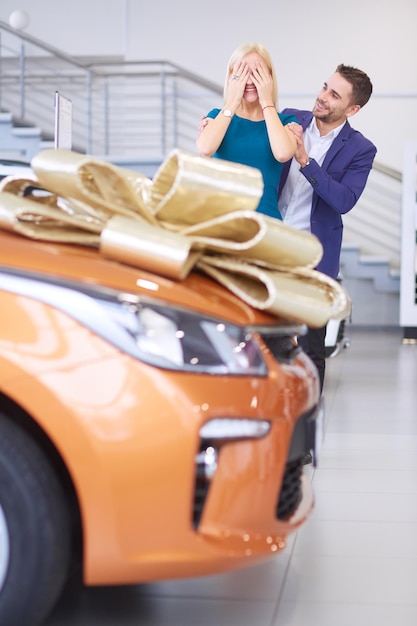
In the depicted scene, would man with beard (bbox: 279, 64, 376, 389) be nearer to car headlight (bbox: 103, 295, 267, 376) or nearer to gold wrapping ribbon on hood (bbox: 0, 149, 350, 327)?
gold wrapping ribbon on hood (bbox: 0, 149, 350, 327)

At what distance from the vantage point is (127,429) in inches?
72.3

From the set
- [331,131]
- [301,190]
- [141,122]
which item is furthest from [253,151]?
[141,122]

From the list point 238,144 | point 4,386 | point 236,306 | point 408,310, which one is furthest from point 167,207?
point 408,310

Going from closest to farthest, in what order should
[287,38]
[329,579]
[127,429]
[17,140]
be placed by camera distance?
1. [127,429]
2. [329,579]
3. [17,140]
4. [287,38]

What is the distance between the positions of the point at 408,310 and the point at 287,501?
733 cm

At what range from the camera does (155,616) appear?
2.26 meters

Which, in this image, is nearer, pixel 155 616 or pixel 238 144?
pixel 155 616

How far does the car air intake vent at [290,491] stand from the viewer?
2115 mm

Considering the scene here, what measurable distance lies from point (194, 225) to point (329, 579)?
96 centimetres

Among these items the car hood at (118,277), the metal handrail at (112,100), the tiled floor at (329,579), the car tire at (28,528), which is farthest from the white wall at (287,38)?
the car tire at (28,528)

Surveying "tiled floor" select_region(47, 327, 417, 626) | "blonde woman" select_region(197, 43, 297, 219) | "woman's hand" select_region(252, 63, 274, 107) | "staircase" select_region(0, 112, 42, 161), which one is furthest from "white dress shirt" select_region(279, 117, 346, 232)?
"staircase" select_region(0, 112, 42, 161)

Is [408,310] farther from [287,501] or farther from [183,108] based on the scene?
[287,501]

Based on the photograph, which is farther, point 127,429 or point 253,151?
point 253,151

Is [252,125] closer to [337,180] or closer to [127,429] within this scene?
[337,180]
